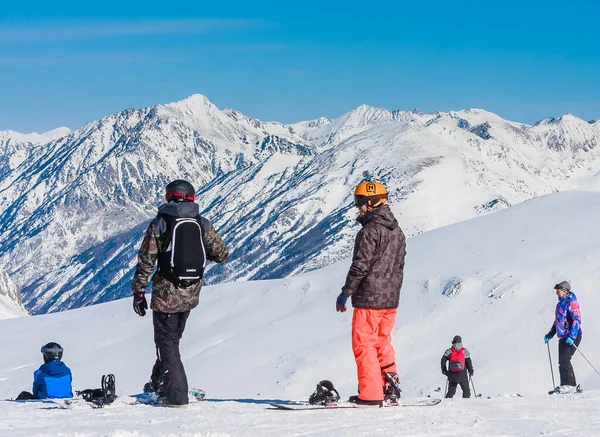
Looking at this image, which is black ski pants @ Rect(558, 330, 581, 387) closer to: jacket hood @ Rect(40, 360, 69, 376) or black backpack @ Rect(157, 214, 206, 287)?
black backpack @ Rect(157, 214, 206, 287)

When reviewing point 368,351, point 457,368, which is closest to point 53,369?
point 368,351

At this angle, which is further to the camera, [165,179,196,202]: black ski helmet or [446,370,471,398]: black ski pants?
[446,370,471,398]: black ski pants

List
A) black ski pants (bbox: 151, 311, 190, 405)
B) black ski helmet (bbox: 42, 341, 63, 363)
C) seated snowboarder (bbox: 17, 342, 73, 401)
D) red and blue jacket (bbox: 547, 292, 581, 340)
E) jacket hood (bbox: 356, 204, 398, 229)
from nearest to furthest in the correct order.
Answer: black ski pants (bbox: 151, 311, 190, 405) → jacket hood (bbox: 356, 204, 398, 229) → black ski helmet (bbox: 42, 341, 63, 363) → seated snowboarder (bbox: 17, 342, 73, 401) → red and blue jacket (bbox: 547, 292, 581, 340)

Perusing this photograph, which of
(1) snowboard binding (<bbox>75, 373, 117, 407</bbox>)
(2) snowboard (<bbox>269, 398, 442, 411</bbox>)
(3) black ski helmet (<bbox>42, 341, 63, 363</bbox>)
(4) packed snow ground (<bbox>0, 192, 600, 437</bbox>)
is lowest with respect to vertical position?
(2) snowboard (<bbox>269, 398, 442, 411</bbox>)

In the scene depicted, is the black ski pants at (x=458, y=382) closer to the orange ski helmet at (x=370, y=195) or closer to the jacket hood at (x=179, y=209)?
the orange ski helmet at (x=370, y=195)

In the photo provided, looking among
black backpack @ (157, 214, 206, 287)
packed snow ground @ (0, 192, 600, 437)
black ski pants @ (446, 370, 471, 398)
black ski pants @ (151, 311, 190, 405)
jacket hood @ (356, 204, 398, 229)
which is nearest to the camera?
black backpack @ (157, 214, 206, 287)

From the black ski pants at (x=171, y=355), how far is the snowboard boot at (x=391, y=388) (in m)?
2.70

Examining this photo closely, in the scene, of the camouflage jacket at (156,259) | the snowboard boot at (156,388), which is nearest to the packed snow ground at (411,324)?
the snowboard boot at (156,388)

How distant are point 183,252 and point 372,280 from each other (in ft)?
8.11

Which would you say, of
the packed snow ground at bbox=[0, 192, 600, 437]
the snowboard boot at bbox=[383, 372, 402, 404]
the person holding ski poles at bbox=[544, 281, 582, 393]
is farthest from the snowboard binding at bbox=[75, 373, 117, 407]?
the packed snow ground at bbox=[0, 192, 600, 437]

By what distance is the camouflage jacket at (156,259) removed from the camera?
959cm

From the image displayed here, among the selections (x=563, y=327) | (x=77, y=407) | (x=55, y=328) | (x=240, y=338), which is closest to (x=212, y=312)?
(x=240, y=338)

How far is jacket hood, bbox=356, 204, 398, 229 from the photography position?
1014 cm

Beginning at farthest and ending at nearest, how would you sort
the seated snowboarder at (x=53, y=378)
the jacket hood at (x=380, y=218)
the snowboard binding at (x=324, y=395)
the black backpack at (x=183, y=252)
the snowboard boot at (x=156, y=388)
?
the seated snowboarder at (x=53, y=378) < the snowboard boot at (x=156, y=388) < the snowboard binding at (x=324, y=395) < the jacket hood at (x=380, y=218) < the black backpack at (x=183, y=252)
